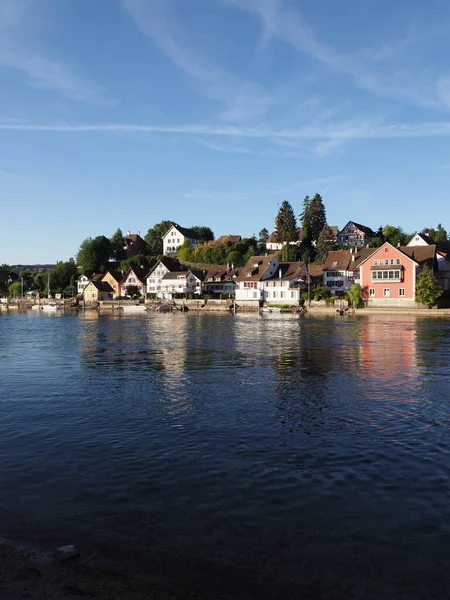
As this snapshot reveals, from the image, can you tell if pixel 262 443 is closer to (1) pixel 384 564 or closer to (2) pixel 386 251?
(1) pixel 384 564

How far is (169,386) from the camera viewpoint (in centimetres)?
2530

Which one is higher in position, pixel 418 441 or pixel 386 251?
pixel 386 251

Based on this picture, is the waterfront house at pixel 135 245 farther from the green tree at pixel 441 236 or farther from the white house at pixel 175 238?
the green tree at pixel 441 236

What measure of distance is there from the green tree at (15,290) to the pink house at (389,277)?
116994 mm

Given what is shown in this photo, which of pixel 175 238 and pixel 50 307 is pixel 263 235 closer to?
pixel 175 238

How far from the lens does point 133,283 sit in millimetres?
139000

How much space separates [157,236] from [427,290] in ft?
352

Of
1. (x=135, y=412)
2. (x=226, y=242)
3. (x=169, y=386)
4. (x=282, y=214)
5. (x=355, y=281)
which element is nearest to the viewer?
(x=135, y=412)

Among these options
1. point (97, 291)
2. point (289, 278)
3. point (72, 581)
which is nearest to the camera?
point (72, 581)

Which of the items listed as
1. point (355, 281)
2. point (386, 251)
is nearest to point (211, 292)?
point (355, 281)

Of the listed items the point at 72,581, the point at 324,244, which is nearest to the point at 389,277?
the point at 324,244

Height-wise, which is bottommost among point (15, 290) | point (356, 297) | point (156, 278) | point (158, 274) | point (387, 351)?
point (387, 351)

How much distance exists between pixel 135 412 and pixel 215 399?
3.99m

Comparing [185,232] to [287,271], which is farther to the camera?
[185,232]
